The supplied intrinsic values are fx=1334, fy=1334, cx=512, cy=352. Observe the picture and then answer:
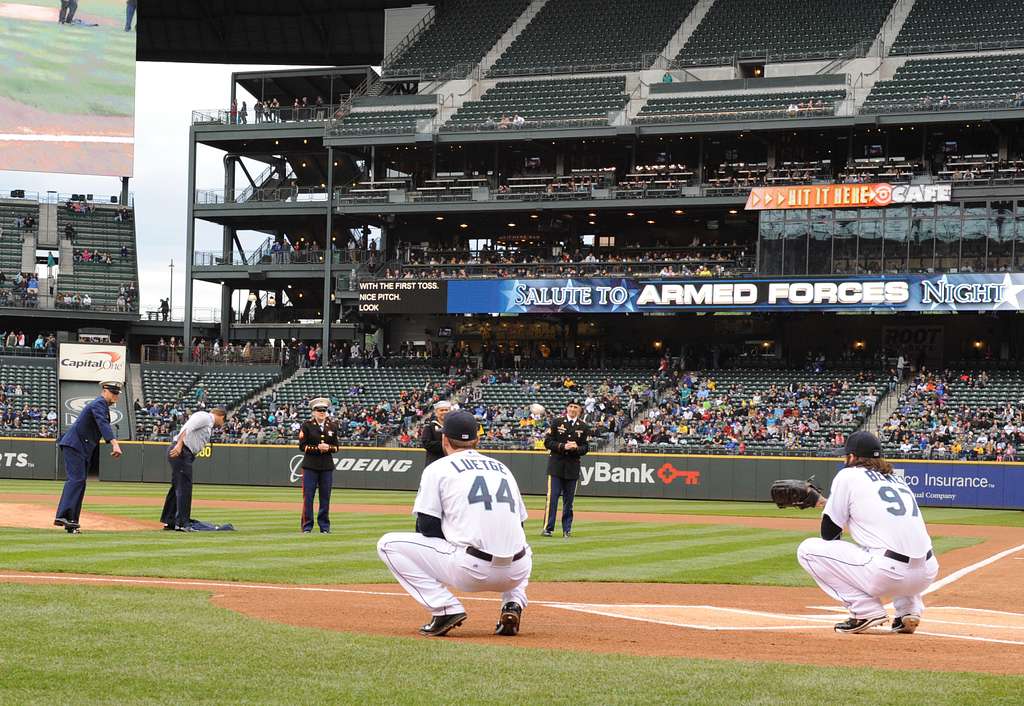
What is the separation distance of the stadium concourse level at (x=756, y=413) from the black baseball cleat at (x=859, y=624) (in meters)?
28.1

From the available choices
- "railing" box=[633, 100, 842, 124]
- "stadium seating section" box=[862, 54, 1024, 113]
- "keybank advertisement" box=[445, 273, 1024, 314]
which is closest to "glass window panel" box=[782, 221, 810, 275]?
"keybank advertisement" box=[445, 273, 1024, 314]

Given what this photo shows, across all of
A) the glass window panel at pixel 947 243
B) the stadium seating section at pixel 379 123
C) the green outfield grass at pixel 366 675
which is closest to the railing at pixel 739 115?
the glass window panel at pixel 947 243

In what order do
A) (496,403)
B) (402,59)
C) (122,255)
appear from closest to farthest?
(496,403)
(402,59)
(122,255)

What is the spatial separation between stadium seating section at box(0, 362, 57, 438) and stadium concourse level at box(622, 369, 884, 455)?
19920mm

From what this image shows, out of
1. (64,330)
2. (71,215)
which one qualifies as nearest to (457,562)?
(64,330)

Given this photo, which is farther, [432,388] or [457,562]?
[432,388]

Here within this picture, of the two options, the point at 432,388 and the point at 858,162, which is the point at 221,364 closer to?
the point at 432,388

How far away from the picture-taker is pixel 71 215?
219 feet

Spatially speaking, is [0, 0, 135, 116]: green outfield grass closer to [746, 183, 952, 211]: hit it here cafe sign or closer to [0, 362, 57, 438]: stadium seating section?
[0, 362, 57, 438]: stadium seating section

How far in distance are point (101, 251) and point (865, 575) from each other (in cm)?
6099

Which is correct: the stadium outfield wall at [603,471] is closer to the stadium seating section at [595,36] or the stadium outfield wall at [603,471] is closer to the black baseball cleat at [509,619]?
the stadium seating section at [595,36]

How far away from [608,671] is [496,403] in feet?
130

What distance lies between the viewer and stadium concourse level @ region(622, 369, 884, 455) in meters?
39.2

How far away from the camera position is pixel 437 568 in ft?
28.6
